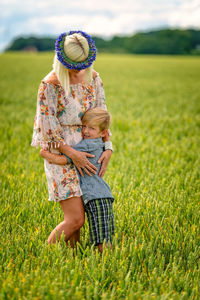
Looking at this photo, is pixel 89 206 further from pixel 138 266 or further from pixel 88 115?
pixel 88 115

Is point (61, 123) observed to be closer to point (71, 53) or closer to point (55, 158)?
point (55, 158)

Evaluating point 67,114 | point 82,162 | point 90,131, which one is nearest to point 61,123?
point 67,114

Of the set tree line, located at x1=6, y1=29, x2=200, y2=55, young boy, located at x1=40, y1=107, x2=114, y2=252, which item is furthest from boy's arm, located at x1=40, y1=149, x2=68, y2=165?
tree line, located at x1=6, y1=29, x2=200, y2=55

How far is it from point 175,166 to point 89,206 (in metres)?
2.73

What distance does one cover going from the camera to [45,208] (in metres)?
3.29

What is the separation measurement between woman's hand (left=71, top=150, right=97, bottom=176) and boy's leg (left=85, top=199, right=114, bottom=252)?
26 centimetres

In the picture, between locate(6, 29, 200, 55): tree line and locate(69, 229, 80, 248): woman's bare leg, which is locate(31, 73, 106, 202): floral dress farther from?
locate(6, 29, 200, 55): tree line

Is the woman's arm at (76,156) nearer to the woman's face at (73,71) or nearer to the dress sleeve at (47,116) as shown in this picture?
the dress sleeve at (47,116)

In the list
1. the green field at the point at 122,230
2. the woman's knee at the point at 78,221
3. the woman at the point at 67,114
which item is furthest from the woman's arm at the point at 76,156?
the green field at the point at 122,230

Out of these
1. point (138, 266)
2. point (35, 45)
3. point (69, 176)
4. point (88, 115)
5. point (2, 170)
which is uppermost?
point (35, 45)

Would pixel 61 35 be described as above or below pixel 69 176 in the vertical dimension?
above

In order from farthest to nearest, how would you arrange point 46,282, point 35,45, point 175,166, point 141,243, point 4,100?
point 35,45 → point 4,100 → point 175,166 → point 141,243 → point 46,282

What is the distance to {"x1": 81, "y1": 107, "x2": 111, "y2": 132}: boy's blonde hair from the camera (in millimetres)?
2537

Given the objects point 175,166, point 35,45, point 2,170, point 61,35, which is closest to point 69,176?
point 61,35
